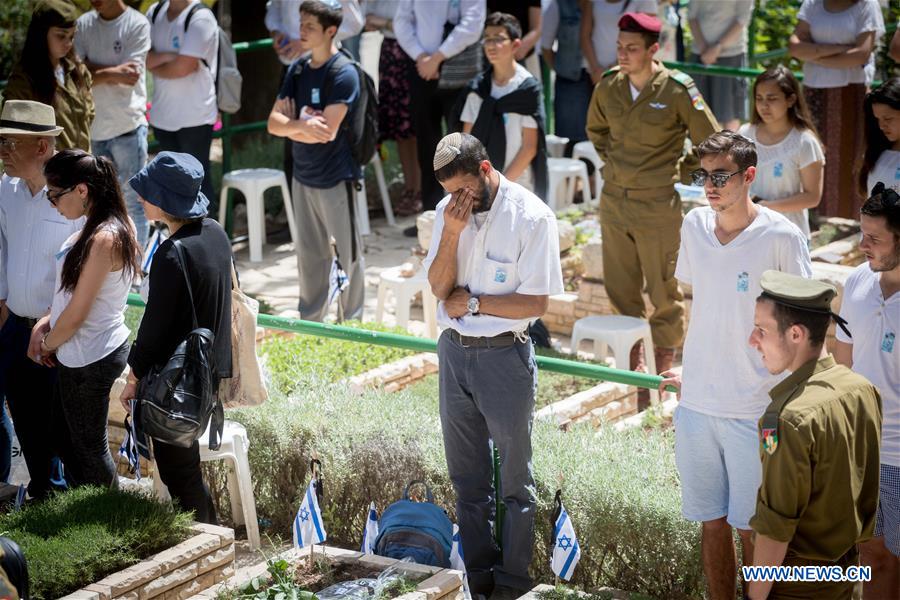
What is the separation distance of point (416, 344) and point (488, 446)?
67 centimetres

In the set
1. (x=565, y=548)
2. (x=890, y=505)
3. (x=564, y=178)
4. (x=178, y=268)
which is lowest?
(x=565, y=548)

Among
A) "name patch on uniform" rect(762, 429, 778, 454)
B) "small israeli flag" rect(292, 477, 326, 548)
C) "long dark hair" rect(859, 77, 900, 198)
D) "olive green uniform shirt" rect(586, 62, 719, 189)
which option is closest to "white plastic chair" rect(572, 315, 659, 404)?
"olive green uniform shirt" rect(586, 62, 719, 189)

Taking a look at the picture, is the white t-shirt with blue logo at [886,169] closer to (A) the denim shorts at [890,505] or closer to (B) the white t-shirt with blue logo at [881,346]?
(B) the white t-shirt with blue logo at [881,346]

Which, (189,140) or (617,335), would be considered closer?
(617,335)

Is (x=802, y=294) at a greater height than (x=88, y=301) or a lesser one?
greater

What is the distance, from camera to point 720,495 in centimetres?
452

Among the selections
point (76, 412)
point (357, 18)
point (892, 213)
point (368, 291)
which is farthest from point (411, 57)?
point (892, 213)

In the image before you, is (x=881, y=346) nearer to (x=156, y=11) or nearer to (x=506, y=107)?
(x=506, y=107)

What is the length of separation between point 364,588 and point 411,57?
6.49m

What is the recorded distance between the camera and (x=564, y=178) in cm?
1136

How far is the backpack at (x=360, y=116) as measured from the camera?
26.2ft

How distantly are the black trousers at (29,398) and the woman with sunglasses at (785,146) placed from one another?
3.75 m

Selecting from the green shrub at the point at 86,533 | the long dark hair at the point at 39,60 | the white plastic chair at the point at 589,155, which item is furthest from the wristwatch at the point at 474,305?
the white plastic chair at the point at 589,155

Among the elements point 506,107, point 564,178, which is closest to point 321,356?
point 506,107
